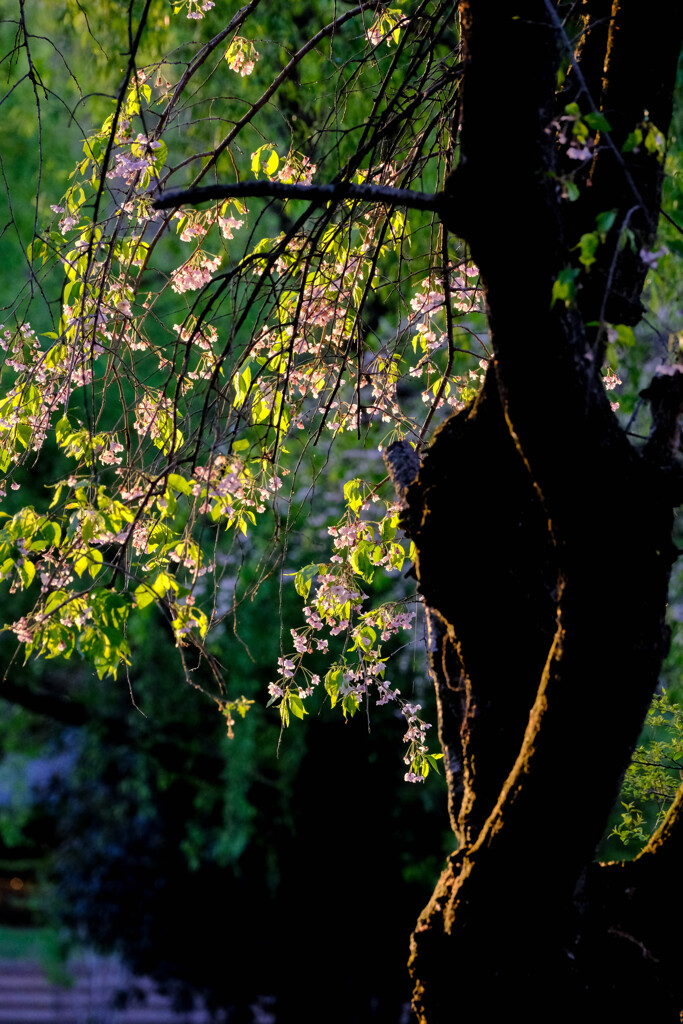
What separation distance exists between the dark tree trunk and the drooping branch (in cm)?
12

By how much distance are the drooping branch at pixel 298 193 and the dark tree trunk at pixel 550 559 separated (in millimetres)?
124

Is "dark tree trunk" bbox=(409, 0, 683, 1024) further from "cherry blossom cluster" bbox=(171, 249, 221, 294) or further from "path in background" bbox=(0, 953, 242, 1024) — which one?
"path in background" bbox=(0, 953, 242, 1024)

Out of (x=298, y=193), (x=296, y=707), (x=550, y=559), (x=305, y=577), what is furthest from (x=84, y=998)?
(x=298, y=193)

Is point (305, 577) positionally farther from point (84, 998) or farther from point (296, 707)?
point (84, 998)

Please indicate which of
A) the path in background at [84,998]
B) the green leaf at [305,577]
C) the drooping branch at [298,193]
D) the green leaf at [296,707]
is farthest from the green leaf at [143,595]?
the path in background at [84,998]

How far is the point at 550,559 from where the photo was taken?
2.19 metres

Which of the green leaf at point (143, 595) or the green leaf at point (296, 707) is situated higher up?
the green leaf at point (143, 595)

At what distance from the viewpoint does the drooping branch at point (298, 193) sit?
1828 millimetres

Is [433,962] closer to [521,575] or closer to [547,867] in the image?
[547,867]

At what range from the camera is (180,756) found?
738cm

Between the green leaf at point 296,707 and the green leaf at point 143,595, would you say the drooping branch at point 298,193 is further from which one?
the green leaf at point 296,707

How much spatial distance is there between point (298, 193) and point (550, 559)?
1073mm

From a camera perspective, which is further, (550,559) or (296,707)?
(296,707)

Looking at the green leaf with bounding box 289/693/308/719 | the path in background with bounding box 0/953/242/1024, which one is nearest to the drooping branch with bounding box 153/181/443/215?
the green leaf with bounding box 289/693/308/719
